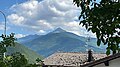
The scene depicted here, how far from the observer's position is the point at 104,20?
4109 mm

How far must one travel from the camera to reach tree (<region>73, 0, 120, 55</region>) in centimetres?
412

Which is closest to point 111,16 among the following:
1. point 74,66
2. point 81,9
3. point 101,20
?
point 101,20

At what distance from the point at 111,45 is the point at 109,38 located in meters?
0.09

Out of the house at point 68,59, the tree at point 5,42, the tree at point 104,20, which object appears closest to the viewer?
the tree at point 104,20

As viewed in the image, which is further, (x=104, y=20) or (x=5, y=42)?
(x=5, y=42)

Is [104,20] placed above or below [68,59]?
below

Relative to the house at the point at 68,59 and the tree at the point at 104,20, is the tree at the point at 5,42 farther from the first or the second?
the house at the point at 68,59

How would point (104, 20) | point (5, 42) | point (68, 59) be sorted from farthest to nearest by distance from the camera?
point (68, 59) < point (5, 42) < point (104, 20)

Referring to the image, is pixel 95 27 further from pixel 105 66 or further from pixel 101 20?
pixel 105 66

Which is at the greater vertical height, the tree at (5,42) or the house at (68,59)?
the house at (68,59)

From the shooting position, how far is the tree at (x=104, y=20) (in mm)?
4121

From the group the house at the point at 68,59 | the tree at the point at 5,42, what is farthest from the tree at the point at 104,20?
the house at the point at 68,59

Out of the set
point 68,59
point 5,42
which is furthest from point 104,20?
point 68,59

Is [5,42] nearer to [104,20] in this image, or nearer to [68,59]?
[104,20]
